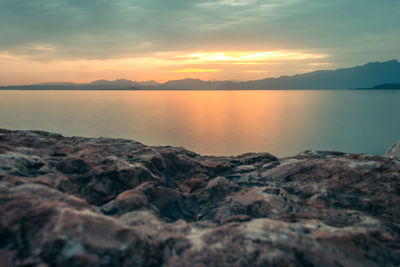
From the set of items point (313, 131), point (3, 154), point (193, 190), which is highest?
point (3, 154)

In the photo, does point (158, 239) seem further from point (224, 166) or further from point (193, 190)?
point (224, 166)

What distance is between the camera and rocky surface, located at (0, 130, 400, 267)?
2.19 metres

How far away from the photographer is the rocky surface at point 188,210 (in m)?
2.19

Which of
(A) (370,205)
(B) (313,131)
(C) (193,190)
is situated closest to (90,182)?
(C) (193,190)

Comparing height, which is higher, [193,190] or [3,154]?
[3,154]

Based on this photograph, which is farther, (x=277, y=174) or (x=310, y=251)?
(x=277, y=174)

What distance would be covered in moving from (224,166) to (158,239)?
8.85 ft

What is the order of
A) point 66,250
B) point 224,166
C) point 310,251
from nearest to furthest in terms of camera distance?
point 66,250 < point 310,251 < point 224,166

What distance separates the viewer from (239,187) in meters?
4.09

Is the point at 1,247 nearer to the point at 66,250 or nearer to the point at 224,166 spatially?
the point at 66,250

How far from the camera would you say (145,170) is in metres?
4.25

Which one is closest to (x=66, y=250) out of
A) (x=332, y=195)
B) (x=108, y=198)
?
(x=108, y=198)

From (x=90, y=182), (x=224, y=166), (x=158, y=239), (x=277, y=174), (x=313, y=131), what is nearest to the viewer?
(x=158, y=239)

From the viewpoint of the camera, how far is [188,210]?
3598 mm
